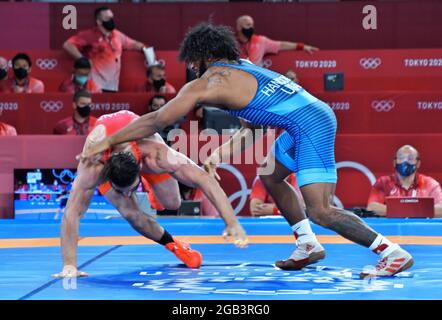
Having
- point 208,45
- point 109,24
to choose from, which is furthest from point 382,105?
point 208,45

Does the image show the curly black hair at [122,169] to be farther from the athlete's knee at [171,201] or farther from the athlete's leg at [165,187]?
the athlete's knee at [171,201]

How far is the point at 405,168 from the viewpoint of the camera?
26.5 ft

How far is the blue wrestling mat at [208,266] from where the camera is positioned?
4.42 meters

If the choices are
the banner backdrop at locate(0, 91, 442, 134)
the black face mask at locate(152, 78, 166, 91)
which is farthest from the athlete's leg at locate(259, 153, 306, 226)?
the black face mask at locate(152, 78, 166, 91)

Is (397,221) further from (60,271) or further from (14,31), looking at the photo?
(14,31)

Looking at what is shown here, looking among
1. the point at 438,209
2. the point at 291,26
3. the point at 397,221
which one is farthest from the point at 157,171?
the point at 291,26

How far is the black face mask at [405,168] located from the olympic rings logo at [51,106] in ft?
12.2

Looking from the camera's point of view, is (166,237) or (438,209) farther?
(438,209)

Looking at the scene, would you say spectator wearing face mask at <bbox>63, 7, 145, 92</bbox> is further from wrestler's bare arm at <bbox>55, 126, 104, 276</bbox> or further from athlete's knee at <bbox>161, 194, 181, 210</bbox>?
wrestler's bare arm at <bbox>55, 126, 104, 276</bbox>

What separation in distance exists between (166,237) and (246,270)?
2.23ft

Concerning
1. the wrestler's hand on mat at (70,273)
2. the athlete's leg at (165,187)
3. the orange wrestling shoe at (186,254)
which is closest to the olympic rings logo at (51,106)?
the athlete's leg at (165,187)

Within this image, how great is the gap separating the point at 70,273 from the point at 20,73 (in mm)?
5499

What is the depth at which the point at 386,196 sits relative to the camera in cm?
814

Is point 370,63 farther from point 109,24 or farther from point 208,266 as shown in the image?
point 208,266
